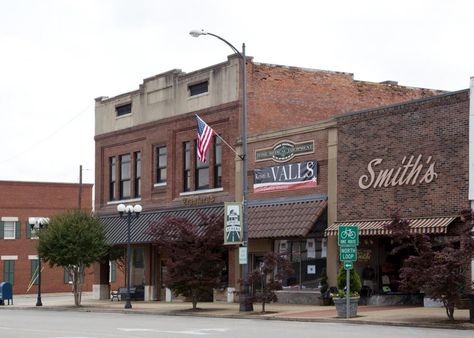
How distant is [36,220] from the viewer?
4394cm

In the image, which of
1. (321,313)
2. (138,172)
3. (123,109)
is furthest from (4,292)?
(321,313)

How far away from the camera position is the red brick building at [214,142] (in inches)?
1459

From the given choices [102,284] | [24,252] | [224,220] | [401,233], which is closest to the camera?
[401,233]

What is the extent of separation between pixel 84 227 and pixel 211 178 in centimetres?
617

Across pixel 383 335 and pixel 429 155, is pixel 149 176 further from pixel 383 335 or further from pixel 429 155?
pixel 383 335

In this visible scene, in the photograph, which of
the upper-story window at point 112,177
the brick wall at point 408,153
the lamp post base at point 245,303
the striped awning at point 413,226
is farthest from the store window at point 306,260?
the upper-story window at point 112,177

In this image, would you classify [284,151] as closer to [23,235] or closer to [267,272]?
[267,272]

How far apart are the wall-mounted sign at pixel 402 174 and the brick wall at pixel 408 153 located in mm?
83

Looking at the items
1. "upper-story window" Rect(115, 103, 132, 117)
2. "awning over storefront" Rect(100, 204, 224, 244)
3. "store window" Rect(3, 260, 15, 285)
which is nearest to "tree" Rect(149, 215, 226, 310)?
"awning over storefront" Rect(100, 204, 224, 244)

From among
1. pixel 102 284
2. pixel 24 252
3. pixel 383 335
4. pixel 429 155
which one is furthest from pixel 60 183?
pixel 383 335

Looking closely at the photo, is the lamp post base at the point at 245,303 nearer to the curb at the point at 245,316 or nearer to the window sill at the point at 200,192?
the curb at the point at 245,316

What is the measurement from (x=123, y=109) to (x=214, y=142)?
896 centimetres

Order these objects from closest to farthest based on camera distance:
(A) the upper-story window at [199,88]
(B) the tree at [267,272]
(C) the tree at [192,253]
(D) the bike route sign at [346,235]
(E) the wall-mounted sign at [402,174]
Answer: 1. (D) the bike route sign at [346,235]
2. (E) the wall-mounted sign at [402,174]
3. (B) the tree at [267,272]
4. (C) the tree at [192,253]
5. (A) the upper-story window at [199,88]

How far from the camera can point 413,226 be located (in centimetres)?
2966
